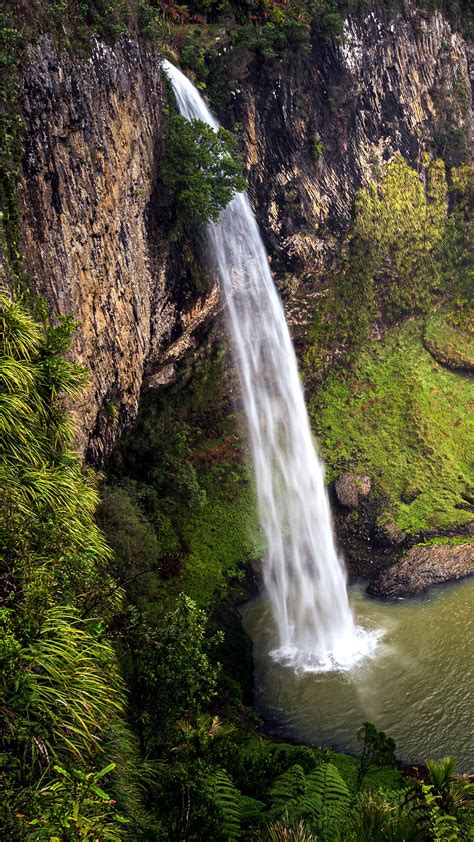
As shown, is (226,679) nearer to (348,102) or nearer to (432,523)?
(432,523)

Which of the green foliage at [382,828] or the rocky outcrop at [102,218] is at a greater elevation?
the rocky outcrop at [102,218]

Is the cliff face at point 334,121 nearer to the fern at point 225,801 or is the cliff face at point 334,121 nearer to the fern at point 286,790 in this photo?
the fern at point 286,790

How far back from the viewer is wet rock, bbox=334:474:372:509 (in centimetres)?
2045

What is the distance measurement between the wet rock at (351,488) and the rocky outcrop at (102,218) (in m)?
8.05

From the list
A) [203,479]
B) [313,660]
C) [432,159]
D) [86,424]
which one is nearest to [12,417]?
[86,424]

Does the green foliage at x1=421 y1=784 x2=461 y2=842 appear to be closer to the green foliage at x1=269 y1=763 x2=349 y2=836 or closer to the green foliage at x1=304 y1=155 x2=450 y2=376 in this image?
the green foliage at x1=269 y1=763 x2=349 y2=836

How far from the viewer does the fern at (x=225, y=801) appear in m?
4.86

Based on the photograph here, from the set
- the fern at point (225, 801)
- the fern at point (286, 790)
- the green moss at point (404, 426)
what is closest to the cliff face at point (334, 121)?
the green moss at point (404, 426)

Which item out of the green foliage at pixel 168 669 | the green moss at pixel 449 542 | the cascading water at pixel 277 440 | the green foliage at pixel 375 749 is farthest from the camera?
the green moss at pixel 449 542

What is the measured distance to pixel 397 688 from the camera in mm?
13875

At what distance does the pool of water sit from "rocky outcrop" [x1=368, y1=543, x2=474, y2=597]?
2.36 ft

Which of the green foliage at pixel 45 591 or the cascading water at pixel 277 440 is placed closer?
the green foliage at pixel 45 591

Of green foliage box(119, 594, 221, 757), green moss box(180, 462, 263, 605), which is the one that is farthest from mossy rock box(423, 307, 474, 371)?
green foliage box(119, 594, 221, 757)

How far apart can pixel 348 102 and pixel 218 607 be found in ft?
61.7
